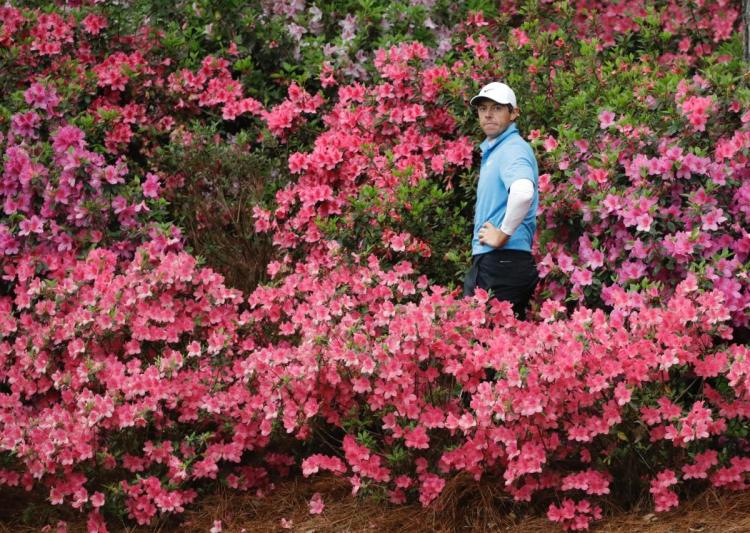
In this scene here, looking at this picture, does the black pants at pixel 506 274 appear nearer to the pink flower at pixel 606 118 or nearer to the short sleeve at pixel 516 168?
the short sleeve at pixel 516 168

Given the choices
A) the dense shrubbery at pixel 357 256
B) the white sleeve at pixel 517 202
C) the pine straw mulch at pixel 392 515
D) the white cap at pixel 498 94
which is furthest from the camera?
the white cap at pixel 498 94

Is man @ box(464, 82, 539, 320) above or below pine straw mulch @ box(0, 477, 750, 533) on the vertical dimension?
above

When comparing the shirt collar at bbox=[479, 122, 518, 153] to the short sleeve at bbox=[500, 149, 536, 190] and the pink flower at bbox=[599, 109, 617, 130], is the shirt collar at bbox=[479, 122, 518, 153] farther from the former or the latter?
→ the pink flower at bbox=[599, 109, 617, 130]

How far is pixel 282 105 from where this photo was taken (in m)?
6.13

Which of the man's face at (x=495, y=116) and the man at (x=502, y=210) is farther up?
the man's face at (x=495, y=116)

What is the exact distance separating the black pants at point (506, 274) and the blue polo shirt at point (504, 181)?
0.12ft

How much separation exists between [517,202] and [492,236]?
0.23 meters

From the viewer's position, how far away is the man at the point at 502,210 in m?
4.36

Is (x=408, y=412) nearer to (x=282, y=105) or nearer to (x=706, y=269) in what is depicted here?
(x=706, y=269)

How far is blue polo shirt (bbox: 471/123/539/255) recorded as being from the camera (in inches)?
171

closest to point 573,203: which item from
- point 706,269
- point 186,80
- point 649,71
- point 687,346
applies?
point 706,269

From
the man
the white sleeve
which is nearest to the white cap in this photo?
the man

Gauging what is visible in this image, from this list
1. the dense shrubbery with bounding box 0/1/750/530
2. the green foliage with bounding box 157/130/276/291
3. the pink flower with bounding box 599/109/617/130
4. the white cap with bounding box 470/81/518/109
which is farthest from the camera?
the green foliage with bounding box 157/130/276/291

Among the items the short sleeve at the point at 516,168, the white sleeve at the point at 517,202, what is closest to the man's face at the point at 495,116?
the short sleeve at the point at 516,168
